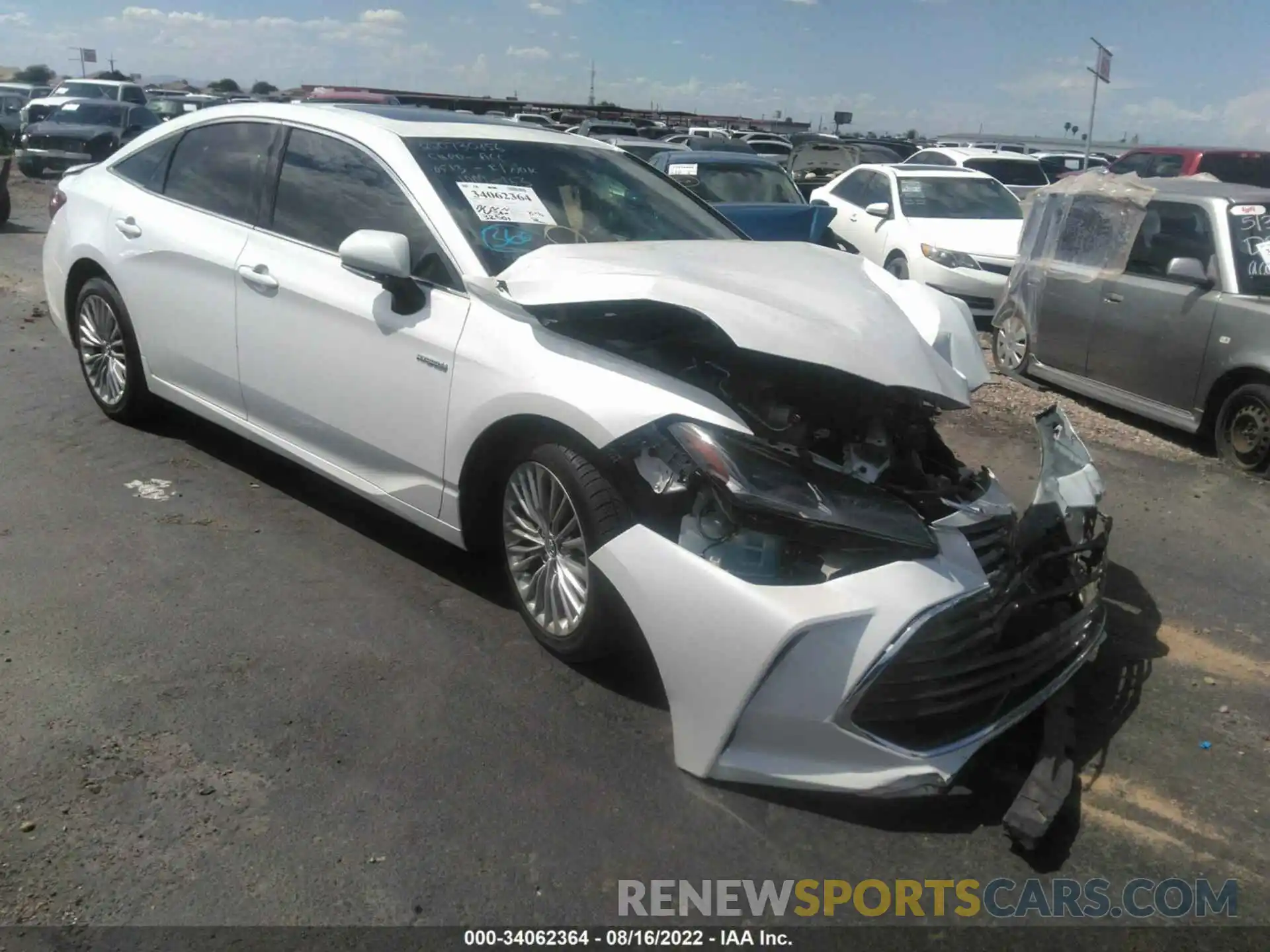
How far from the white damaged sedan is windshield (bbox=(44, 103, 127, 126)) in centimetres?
1886

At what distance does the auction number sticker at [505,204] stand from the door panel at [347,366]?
400 mm

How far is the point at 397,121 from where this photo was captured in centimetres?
450

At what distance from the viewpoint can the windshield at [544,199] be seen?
3.99 meters

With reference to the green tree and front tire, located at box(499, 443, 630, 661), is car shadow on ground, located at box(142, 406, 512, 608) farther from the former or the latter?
the green tree

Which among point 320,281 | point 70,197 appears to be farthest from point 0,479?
point 320,281

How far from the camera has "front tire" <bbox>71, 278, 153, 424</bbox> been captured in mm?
5383

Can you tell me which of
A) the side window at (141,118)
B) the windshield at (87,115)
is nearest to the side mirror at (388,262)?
the side window at (141,118)

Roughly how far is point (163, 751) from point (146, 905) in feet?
2.14

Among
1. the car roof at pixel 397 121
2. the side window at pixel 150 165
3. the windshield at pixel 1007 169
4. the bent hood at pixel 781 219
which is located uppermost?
the car roof at pixel 397 121

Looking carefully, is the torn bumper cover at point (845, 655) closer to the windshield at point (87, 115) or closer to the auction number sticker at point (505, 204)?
the auction number sticker at point (505, 204)

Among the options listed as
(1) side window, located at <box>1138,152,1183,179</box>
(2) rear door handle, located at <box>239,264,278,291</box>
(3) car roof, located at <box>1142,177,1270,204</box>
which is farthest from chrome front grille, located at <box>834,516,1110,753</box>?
(1) side window, located at <box>1138,152,1183,179</box>

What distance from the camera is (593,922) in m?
2.58

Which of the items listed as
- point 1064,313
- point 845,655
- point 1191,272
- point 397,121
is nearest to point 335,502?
point 397,121

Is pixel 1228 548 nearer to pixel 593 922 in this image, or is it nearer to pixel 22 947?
pixel 593 922
